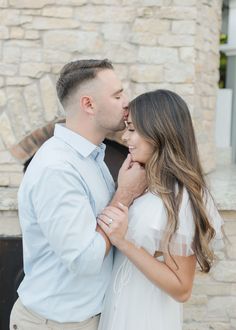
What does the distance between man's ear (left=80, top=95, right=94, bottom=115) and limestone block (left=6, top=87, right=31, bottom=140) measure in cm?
205

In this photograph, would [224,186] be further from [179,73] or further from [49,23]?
[49,23]

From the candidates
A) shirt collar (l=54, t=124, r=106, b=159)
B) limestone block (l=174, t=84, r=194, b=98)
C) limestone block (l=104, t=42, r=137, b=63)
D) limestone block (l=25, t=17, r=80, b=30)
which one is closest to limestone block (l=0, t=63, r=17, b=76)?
limestone block (l=25, t=17, r=80, b=30)

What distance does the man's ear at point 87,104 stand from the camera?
1735 mm

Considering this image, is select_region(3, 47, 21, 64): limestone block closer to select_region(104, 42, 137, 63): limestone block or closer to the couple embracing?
select_region(104, 42, 137, 63): limestone block

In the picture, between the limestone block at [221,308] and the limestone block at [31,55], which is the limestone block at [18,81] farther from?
the limestone block at [221,308]

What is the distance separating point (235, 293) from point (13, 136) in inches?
91.2

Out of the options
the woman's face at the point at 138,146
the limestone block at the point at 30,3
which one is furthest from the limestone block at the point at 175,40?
the woman's face at the point at 138,146

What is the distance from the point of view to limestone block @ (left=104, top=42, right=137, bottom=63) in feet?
11.9

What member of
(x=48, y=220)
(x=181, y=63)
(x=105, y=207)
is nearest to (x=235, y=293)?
(x=181, y=63)

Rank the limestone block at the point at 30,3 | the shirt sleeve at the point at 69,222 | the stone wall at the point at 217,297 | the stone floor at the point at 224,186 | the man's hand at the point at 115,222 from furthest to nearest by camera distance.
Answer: the limestone block at the point at 30,3, the stone wall at the point at 217,297, the stone floor at the point at 224,186, the man's hand at the point at 115,222, the shirt sleeve at the point at 69,222

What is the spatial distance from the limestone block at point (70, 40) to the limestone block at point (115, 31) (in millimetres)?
73

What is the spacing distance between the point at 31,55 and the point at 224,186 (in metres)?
2.05

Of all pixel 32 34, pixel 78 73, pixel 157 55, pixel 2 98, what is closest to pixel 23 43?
pixel 32 34

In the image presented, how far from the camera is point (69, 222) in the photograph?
1459 millimetres
